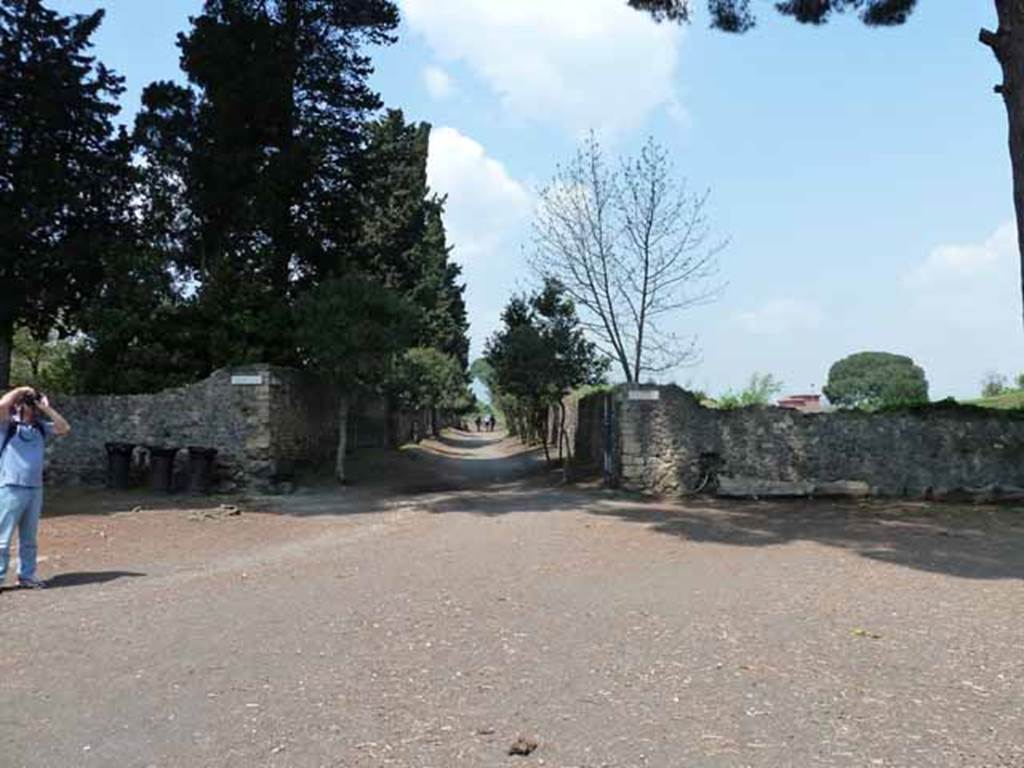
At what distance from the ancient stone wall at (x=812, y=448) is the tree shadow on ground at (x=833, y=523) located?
66cm

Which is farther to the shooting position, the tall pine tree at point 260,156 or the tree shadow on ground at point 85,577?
the tall pine tree at point 260,156

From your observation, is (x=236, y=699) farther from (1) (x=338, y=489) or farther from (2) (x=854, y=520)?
(1) (x=338, y=489)

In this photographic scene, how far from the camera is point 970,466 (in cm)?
1574

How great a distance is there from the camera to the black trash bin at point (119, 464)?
53.4ft

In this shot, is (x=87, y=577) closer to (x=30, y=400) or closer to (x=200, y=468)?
(x=30, y=400)

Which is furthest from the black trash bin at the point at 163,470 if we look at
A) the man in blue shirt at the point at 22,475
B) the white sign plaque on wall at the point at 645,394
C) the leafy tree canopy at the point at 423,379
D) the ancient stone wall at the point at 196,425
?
the leafy tree canopy at the point at 423,379

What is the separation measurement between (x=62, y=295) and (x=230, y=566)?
13.4 meters

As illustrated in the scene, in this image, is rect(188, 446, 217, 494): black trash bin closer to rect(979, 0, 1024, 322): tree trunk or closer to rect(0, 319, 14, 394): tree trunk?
rect(0, 319, 14, 394): tree trunk

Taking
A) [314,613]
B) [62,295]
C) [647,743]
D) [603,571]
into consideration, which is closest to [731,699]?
[647,743]

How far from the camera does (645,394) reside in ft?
53.2

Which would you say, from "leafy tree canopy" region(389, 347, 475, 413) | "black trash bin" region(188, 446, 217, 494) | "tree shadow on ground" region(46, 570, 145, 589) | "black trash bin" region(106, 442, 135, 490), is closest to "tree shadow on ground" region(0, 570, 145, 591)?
"tree shadow on ground" region(46, 570, 145, 589)

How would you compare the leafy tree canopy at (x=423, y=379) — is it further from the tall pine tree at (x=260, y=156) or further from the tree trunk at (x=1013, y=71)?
the tree trunk at (x=1013, y=71)

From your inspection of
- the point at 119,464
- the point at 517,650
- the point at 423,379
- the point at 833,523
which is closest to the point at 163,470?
the point at 119,464

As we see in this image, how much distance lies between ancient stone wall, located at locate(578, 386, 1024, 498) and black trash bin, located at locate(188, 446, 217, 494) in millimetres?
7468
